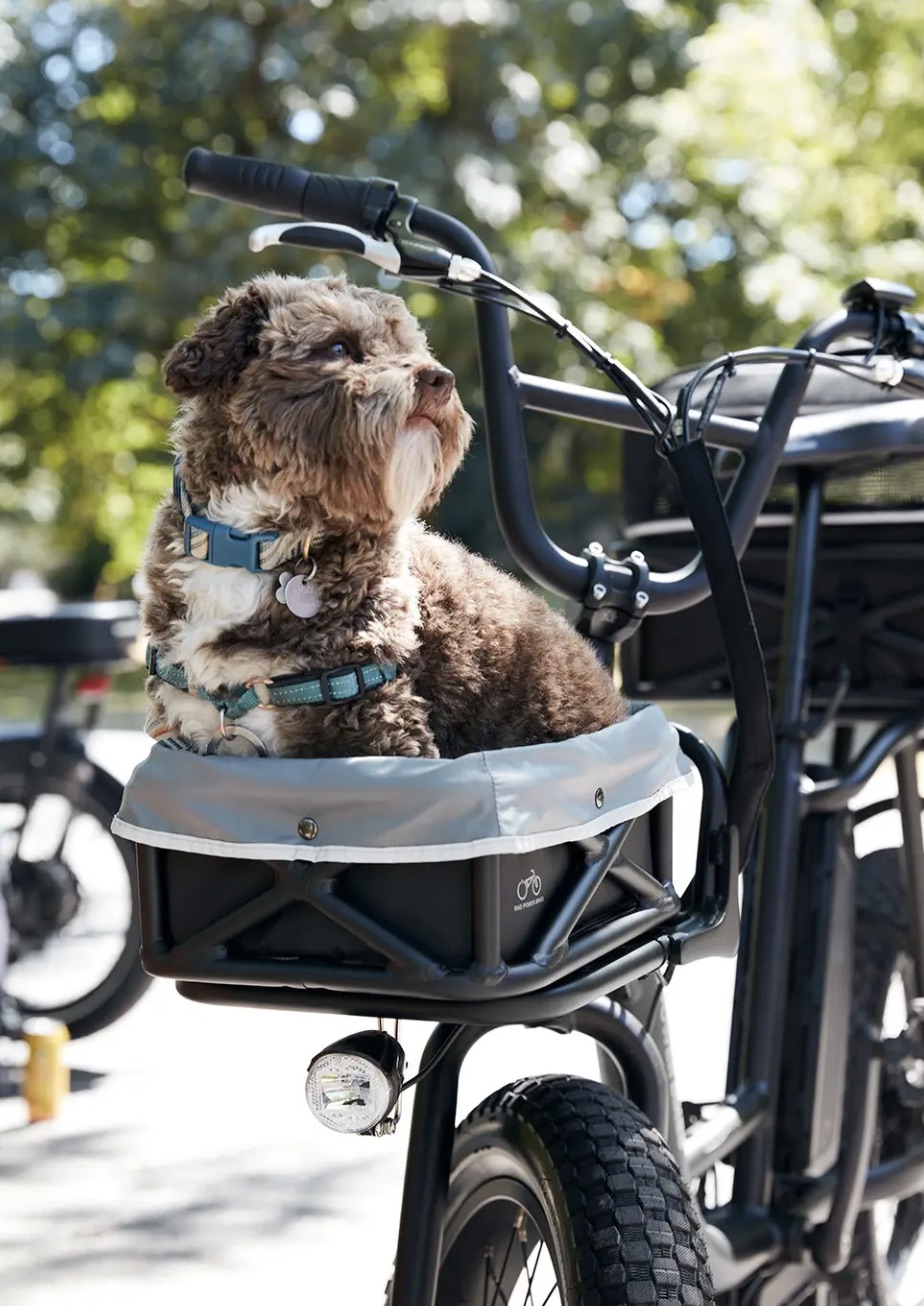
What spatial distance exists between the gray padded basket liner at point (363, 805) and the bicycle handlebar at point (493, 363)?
1.53 ft

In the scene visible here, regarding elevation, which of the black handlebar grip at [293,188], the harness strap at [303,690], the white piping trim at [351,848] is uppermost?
the black handlebar grip at [293,188]


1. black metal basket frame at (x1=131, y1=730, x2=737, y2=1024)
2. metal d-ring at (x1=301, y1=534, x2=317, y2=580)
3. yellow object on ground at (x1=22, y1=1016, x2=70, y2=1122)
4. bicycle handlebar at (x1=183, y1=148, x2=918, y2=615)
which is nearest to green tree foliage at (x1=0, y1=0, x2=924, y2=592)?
yellow object on ground at (x1=22, y1=1016, x2=70, y2=1122)

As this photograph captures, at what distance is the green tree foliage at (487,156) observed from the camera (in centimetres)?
1831

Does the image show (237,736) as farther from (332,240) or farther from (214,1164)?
(214,1164)

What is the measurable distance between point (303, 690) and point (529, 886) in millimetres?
328

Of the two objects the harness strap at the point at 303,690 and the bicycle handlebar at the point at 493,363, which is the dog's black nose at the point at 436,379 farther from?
the harness strap at the point at 303,690

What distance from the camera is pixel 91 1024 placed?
5.23 meters

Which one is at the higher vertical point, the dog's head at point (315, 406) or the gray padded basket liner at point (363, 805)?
the dog's head at point (315, 406)

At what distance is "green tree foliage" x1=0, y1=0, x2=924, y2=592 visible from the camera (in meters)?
18.3

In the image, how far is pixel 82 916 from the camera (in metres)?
5.43

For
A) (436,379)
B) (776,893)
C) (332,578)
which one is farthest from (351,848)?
(776,893)

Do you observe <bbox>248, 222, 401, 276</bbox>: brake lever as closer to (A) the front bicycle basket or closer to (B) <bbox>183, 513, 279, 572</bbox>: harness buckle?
(B) <bbox>183, 513, 279, 572</bbox>: harness buckle

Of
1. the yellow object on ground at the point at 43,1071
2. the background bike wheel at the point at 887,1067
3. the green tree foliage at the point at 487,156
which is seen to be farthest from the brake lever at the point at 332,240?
the green tree foliage at the point at 487,156

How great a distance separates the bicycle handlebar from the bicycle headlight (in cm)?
63
